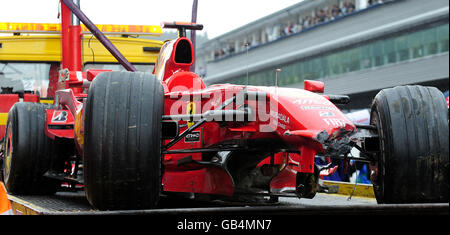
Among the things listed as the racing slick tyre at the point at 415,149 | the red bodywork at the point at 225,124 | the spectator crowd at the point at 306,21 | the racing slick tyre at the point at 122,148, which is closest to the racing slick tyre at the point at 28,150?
the red bodywork at the point at 225,124

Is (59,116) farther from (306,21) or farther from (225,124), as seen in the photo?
(306,21)

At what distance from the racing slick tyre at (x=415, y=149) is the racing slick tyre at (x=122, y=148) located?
4.80 ft

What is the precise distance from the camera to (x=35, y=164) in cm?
583

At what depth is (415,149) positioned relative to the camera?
3762 mm

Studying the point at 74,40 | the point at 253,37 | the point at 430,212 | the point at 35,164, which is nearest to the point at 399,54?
the point at 253,37

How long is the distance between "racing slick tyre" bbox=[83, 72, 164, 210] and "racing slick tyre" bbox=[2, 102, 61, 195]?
210 cm

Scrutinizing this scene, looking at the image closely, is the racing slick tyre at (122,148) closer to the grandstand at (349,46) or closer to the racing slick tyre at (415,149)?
the racing slick tyre at (415,149)

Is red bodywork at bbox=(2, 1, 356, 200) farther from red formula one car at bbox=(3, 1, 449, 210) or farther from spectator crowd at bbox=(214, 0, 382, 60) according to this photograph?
spectator crowd at bbox=(214, 0, 382, 60)

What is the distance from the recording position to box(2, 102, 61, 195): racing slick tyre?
5.71 metres

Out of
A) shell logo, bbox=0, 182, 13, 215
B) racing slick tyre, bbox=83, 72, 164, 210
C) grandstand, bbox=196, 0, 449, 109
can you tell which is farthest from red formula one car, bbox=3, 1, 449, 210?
grandstand, bbox=196, 0, 449, 109

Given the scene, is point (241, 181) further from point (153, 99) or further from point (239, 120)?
point (153, 99)

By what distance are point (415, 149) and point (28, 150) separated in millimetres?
3607

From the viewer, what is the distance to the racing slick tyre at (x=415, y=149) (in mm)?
3748

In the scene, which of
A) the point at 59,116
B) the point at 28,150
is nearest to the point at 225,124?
the point at 59,116
